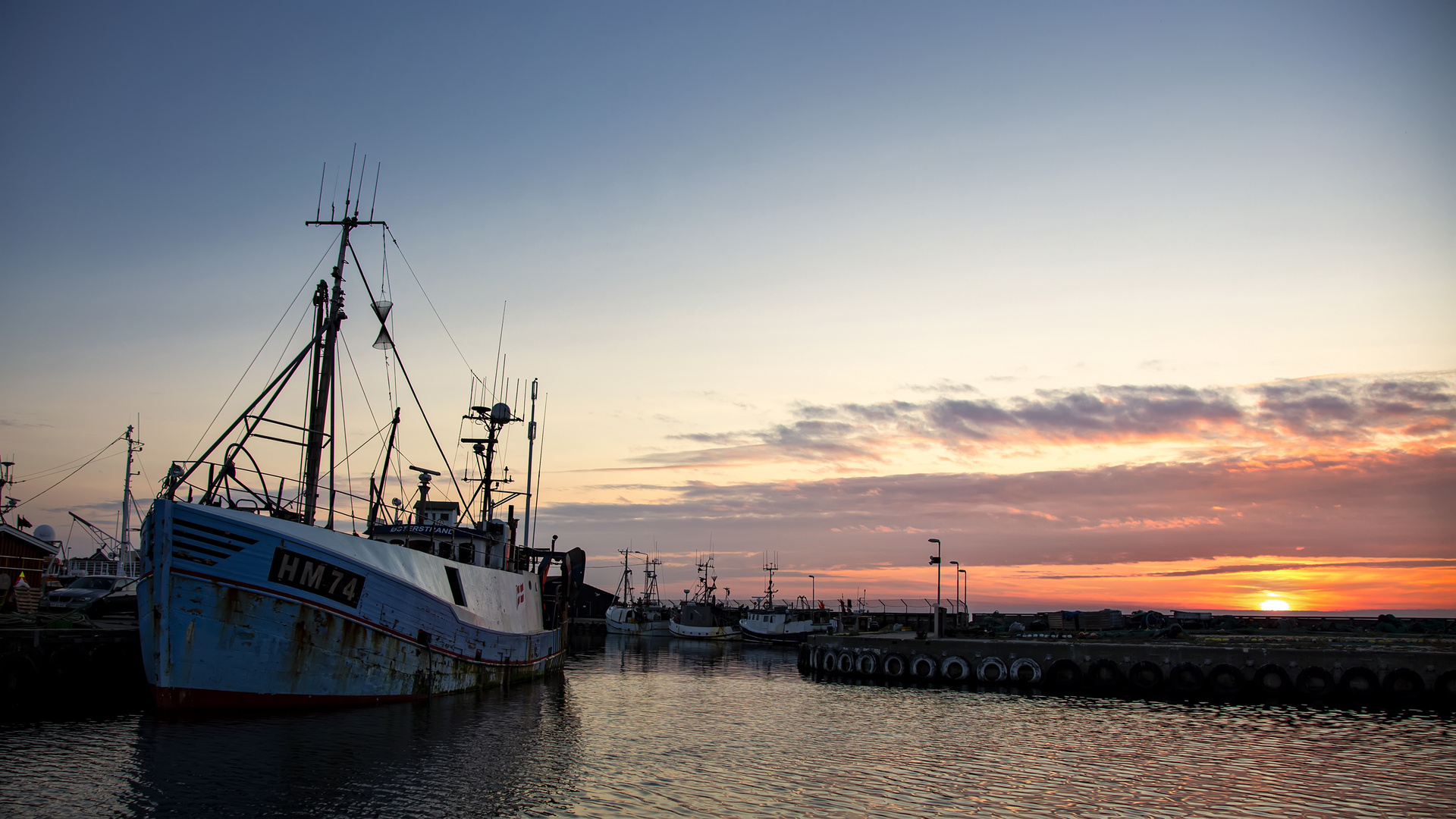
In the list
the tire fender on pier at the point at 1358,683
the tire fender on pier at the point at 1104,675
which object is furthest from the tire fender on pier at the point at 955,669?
the tire fender on pier at the point at 1358,683

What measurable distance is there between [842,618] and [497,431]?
66210 mm

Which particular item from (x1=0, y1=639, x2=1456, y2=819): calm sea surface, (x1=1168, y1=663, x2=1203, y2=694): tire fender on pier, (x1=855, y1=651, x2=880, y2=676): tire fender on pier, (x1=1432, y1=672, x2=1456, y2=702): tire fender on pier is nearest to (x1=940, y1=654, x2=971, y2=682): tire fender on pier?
(x1=855, y1=651, x2=880, y2=676): tire fender on pier

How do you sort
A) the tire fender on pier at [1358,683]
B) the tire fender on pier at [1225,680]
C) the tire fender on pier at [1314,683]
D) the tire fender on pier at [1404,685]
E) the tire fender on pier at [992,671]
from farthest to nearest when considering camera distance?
the tire fender on pier at [992,671]
the tire fender on pier at [1225,680]
the tire fender on pier at [1314,683]
the tire fender on pier at [1358,683]
the tire fender on pier at [1404,685]

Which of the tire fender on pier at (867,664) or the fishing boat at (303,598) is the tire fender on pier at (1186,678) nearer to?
the tire fender on pier at (867,664)

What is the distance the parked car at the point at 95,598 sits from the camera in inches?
1641

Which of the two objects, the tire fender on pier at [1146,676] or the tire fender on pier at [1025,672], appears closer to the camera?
the tire fender on pier at [1146,676]

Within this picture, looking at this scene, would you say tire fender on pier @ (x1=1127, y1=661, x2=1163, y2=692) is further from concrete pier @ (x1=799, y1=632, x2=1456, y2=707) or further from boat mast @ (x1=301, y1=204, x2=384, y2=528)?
boat mast @ (x1=301, y1=204, x2=384, y2=528)

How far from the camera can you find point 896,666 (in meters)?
52.2

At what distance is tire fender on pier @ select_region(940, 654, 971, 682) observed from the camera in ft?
161

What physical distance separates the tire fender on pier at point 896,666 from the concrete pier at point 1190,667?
0.05m

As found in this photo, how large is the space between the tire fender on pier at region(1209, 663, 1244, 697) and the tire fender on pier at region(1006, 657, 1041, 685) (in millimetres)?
8099

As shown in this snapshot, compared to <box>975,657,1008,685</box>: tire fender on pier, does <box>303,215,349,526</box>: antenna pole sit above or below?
above

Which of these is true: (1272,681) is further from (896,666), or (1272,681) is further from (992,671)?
(896,666)

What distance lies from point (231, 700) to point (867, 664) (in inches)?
1475
